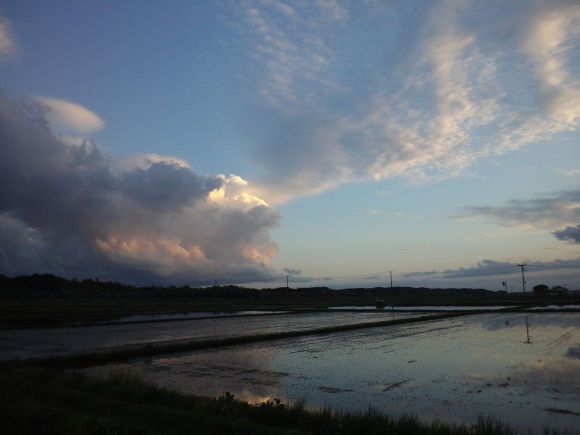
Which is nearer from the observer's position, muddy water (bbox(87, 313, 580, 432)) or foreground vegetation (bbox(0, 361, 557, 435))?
foreground vegetation (bbox(0, 361, 557, 435))

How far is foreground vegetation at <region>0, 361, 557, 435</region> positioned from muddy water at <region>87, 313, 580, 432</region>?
67.2 inches

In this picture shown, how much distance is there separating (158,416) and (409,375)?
29.6ft

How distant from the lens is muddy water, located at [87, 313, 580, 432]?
10117 mm

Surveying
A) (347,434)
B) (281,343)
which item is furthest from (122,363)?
(347,434)

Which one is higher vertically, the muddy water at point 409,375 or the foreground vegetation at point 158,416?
the foreground vegetation at point 158,416

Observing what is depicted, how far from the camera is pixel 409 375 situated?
14008 mm

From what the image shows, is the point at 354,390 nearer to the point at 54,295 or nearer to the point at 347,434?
the point at 347,434

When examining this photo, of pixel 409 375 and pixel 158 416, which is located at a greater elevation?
pixel 158 416

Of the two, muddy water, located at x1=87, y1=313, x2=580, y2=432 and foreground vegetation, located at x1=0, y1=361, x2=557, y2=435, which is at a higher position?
foreground vegetation, located at x1=0, y1=361, x2=557, y2=435

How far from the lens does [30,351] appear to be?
63.3 ft

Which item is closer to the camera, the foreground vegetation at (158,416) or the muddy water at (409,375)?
the foreground vegetation at (158,416)

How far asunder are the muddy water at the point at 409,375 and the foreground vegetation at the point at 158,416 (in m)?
1.71

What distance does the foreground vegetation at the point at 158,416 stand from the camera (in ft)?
23.0

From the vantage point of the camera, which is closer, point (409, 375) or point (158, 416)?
point (158, 416)
